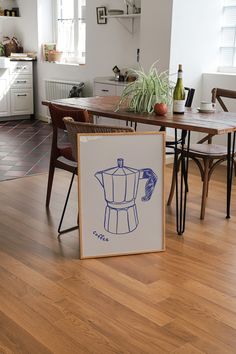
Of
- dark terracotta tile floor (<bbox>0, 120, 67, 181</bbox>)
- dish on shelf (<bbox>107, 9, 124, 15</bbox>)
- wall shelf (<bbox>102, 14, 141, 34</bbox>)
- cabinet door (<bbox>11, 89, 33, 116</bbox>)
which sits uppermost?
dish on shelf (<bbox>107, 9, 124, 15</bbox>)

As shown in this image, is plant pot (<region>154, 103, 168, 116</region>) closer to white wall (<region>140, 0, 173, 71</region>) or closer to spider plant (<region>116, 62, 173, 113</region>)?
spider plant (<region>116, 62, 173, 113</region>)

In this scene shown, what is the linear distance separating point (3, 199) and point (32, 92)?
13.6ft

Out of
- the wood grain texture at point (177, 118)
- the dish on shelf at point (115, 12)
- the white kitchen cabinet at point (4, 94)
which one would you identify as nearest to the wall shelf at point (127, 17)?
the dish on shelf at point (115, 12)

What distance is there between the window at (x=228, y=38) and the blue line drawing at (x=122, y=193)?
277cm

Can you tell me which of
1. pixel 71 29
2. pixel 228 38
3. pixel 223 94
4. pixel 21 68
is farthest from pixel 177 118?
pixel 21 68

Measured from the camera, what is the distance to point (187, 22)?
479 cm

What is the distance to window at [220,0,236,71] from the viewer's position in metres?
5.05

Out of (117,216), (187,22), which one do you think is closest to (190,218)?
(117,216)

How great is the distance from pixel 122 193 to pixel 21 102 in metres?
5.13

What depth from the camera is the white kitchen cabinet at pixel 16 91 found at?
724cm

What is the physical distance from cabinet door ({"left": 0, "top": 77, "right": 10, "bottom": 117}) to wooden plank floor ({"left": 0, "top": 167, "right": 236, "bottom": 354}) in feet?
→ 13.6

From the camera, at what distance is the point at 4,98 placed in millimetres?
7273

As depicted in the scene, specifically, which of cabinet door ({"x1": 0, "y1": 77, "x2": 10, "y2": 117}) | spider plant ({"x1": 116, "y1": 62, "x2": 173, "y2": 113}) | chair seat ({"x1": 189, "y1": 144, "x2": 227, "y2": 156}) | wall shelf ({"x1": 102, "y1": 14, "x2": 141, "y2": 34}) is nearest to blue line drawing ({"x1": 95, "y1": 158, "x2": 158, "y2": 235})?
spider plant ({"x1": 116, "y1": 62, "x2": 173, "y2": 113})

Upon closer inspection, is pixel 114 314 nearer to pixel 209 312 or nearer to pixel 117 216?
pixel 209 312
